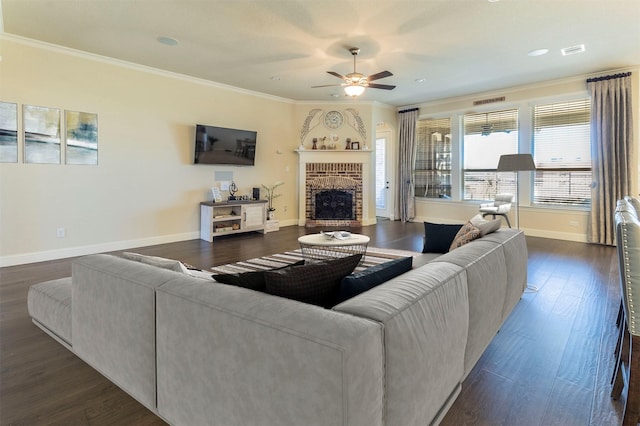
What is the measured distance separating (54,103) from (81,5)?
166 centimetres

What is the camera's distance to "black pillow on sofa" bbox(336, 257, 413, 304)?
Result: 53.4 inches

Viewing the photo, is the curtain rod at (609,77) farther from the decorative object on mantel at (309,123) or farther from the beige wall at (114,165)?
the beige wall at (114,165)

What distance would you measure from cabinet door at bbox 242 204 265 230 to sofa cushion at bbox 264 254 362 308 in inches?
207

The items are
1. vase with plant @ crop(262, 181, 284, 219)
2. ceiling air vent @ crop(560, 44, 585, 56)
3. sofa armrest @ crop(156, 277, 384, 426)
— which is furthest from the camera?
vase with plant @ crop(262, 181, 284, 219)

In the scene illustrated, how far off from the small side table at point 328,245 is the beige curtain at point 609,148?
433 centimetres

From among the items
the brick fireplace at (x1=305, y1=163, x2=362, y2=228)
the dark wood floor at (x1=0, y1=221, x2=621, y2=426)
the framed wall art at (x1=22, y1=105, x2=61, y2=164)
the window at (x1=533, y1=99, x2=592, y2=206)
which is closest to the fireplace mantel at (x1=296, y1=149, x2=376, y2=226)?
the brick fireplace at (x1=305, y1=163, x2=362, y2=228)

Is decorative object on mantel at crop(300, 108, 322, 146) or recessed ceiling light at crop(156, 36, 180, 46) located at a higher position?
recessed ceiling light at crop(156, 36, 180, 46)

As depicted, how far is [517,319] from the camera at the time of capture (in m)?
2.74

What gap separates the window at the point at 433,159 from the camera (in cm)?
785

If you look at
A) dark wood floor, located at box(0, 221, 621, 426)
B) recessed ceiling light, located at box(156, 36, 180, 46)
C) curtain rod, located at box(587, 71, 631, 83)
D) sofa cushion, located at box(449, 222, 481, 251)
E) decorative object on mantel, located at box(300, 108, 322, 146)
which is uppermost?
recessed ceiling light, located at box(156, 36, 180, 46)

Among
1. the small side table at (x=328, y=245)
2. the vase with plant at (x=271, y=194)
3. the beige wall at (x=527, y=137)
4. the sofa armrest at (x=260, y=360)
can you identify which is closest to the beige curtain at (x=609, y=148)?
the beige wall at (x=527, y=137)

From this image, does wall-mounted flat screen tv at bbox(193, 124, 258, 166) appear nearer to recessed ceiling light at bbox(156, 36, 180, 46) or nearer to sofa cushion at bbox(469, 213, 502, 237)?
recessed ceiling light at bbox(156, 36, 180, 46)

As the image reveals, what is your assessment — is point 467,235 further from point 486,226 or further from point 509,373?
point 509,373

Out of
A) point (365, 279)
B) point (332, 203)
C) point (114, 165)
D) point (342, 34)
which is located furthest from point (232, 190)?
point (365, 279)
